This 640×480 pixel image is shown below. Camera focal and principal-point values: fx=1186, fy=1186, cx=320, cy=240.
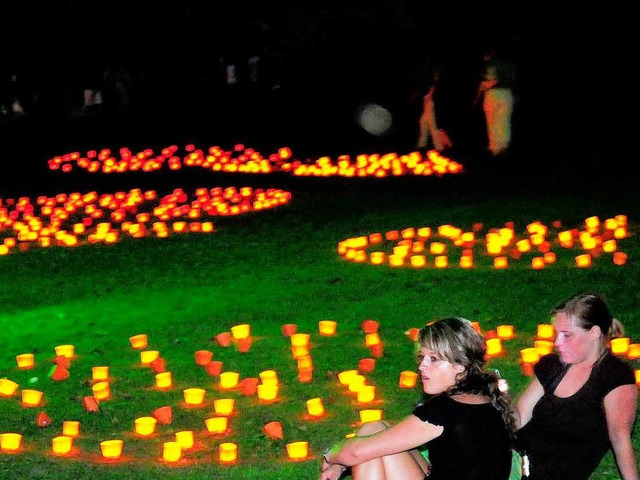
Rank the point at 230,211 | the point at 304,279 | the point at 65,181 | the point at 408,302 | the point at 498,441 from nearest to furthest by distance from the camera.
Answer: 1. the point at 498,441
2. the point at 408,302
3. the point at 304,279
4. the point at 230,211
5. the point at 65,181

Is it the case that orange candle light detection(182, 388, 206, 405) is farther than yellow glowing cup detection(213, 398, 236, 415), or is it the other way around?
orange candle light detection(182, 388, 206, 405)

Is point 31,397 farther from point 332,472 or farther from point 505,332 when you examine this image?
point 505,332

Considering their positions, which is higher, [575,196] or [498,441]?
[498,441]

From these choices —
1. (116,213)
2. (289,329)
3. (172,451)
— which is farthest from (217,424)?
(116,213)

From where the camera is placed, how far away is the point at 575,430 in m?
5.52

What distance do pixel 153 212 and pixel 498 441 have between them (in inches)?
469

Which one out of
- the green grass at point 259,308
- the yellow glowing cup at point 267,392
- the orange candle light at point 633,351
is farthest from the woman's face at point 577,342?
the orange candle light at point 633,351

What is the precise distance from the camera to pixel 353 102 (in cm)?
2883

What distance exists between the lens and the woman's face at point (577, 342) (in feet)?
18.0

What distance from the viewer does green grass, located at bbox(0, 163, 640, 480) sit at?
23.1 feet

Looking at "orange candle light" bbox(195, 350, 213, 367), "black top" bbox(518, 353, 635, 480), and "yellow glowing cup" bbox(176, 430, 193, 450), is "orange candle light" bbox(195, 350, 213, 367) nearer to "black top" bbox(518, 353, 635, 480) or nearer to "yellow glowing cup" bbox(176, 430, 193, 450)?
"yellow glowing cup" bbox(176, 430, 193, 450)

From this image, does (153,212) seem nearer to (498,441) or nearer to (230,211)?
(230,211)

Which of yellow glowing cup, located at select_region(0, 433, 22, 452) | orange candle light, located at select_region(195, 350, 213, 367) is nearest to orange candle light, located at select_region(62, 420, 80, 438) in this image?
yellow glowing cup, located at select_region(0, 433, 22, 452)

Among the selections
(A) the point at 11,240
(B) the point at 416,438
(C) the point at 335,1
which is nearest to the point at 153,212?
(A) the point at 11,240
